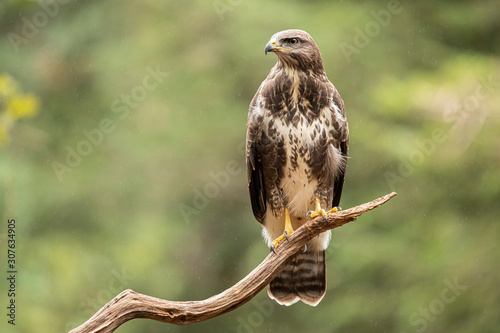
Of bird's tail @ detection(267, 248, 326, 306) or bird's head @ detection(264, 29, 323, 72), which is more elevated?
bird's head @ detection(264, 29, 323, 72)

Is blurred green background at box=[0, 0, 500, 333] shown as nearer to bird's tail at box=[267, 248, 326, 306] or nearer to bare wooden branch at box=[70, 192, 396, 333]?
bird's tail at box=[267, 248, 326, 306]

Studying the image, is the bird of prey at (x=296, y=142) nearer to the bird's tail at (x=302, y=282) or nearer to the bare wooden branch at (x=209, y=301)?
the bird's tail at (x=302, y=282)

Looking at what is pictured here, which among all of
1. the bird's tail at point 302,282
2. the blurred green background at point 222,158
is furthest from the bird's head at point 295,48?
the blurred green background at point 222,158

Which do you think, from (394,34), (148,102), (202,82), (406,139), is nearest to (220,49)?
(202,82)

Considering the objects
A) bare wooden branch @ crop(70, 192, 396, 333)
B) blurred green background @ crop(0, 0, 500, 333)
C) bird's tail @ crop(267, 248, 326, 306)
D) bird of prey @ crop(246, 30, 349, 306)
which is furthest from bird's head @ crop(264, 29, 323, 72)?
blurred green background @ crop(0, 0, 500, 333)

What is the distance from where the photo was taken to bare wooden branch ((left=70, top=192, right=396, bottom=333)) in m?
3.74

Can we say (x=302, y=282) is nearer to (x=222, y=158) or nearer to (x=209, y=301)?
(x=209, y=301)

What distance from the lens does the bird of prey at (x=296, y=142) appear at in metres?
4.47

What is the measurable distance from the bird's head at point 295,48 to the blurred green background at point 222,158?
230cm

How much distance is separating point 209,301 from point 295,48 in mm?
1588

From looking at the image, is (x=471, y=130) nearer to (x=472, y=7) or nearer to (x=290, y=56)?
(x=472, y=7)

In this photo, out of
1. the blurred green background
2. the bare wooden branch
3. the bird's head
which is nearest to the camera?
the bare wooden branch

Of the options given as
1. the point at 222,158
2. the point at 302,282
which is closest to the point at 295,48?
the point at 302,282

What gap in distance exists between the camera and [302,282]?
493 centimetres
